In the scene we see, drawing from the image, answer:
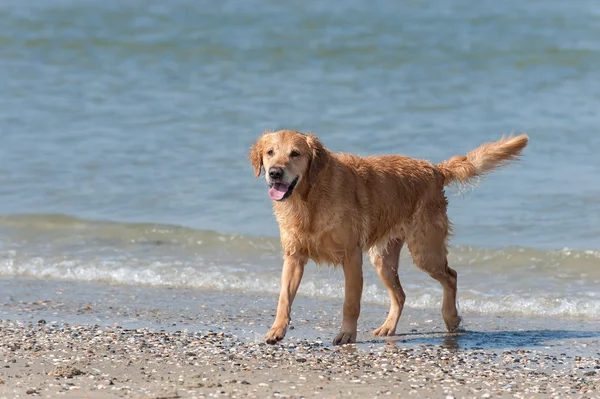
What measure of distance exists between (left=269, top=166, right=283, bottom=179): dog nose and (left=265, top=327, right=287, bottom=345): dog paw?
3.18 feet

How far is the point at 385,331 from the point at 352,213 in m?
0.95

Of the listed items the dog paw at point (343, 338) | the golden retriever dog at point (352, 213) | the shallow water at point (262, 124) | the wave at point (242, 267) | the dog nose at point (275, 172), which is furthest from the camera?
the shallow water at point (262, 124)

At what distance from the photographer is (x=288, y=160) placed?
641 cm

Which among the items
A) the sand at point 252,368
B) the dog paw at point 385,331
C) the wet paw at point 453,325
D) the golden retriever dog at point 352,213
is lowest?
the sand at point 252,368

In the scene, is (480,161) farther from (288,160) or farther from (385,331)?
(288,160)

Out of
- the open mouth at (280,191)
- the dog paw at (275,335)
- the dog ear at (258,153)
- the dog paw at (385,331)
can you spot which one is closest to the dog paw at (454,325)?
the dog paw at (385,331)

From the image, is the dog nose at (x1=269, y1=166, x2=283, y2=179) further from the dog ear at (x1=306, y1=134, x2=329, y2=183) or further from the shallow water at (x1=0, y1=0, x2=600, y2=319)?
the shallow water at (x1=0, y1=0, x2=600, y2=319)

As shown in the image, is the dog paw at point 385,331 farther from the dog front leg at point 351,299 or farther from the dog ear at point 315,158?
the dog ear at point 315,158

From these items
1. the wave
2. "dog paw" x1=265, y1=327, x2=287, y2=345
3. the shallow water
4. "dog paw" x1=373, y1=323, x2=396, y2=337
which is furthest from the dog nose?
the wave

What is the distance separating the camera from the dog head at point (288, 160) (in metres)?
6.37

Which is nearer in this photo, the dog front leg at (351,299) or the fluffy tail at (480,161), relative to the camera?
the dog front leg at (351,299)

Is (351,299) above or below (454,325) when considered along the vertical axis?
above

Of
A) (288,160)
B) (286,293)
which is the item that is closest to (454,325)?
(286,293)

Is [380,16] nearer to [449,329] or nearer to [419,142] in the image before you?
[419,142]
